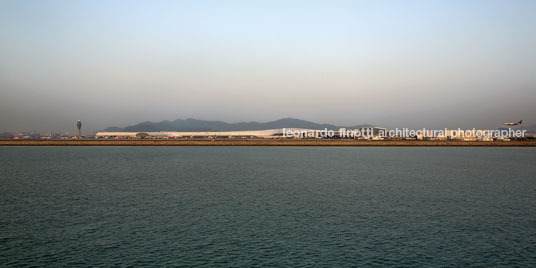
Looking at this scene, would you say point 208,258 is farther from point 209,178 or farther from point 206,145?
point 206,145

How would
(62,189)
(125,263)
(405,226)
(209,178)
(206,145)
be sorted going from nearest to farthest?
(125,263)
(405,226)
(62,189)
(209,178)
(206,145)

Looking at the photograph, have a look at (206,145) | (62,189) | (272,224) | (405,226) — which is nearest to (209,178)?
(62,189)

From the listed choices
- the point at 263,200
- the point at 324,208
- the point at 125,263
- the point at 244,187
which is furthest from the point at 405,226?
the point at 244,187

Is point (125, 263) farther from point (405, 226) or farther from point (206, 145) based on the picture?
point (206, 145)

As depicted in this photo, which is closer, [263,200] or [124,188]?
[263,200]

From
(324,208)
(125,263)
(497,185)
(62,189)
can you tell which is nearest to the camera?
(125,263)

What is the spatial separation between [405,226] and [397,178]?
83.0 feet

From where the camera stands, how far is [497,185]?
41.2 meters

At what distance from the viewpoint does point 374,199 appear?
3108 cm

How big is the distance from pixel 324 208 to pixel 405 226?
636 centimetres

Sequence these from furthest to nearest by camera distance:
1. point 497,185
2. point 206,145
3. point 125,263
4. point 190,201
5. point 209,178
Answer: point 206,145
point 209,178
point 497,185
point 190,201
point 125,263

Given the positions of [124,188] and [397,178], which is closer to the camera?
[124,188]

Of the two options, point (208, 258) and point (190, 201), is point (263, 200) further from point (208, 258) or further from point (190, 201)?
point (208, 258)

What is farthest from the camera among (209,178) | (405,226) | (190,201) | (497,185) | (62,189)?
(209,178)
